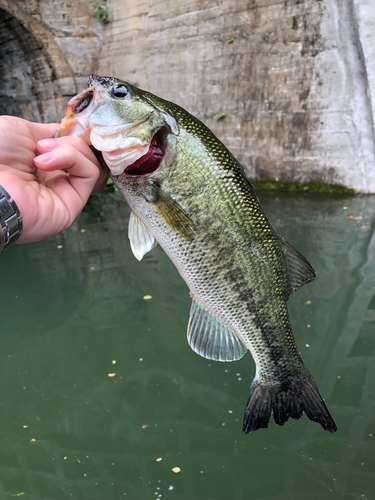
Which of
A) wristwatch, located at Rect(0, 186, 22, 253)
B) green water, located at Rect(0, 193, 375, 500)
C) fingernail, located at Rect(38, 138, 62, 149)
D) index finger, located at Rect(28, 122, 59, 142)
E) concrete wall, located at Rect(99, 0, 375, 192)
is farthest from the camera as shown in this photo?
concrete wall, located at Rect(99, 0, 375, 192)

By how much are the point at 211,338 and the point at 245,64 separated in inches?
292

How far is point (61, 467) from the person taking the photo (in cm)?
275

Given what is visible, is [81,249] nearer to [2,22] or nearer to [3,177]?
[3,177]

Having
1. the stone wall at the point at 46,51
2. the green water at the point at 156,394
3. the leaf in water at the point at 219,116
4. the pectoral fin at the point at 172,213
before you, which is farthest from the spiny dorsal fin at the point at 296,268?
the stone wall at the point at 46,51

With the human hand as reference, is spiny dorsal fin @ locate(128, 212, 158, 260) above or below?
below

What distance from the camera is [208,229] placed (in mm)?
1600

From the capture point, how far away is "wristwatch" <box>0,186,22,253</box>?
139cm

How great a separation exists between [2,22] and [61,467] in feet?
33.5

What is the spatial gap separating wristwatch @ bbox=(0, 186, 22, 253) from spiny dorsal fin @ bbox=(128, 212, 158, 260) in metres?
0.48

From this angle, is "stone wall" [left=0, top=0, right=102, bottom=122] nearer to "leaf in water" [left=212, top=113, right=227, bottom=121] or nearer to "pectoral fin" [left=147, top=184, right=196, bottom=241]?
"leaf in water" [left=212, top=113, right=227, bottom=121]

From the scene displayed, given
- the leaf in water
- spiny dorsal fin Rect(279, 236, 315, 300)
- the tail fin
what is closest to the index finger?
spiny dorsal fin Rect(279, 236, 315, 300)

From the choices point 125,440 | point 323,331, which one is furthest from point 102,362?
point 323,331

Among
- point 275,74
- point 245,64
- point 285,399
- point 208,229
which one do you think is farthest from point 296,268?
point 245,64

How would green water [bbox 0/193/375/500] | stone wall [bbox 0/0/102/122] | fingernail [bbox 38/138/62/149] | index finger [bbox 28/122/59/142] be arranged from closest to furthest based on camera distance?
fingernail [bbox 38/138/62/149], index finger [bbox 28/122/59/142], green water [bbox 0/193/375/500], stone wall [bbox 0/0/102/122]
